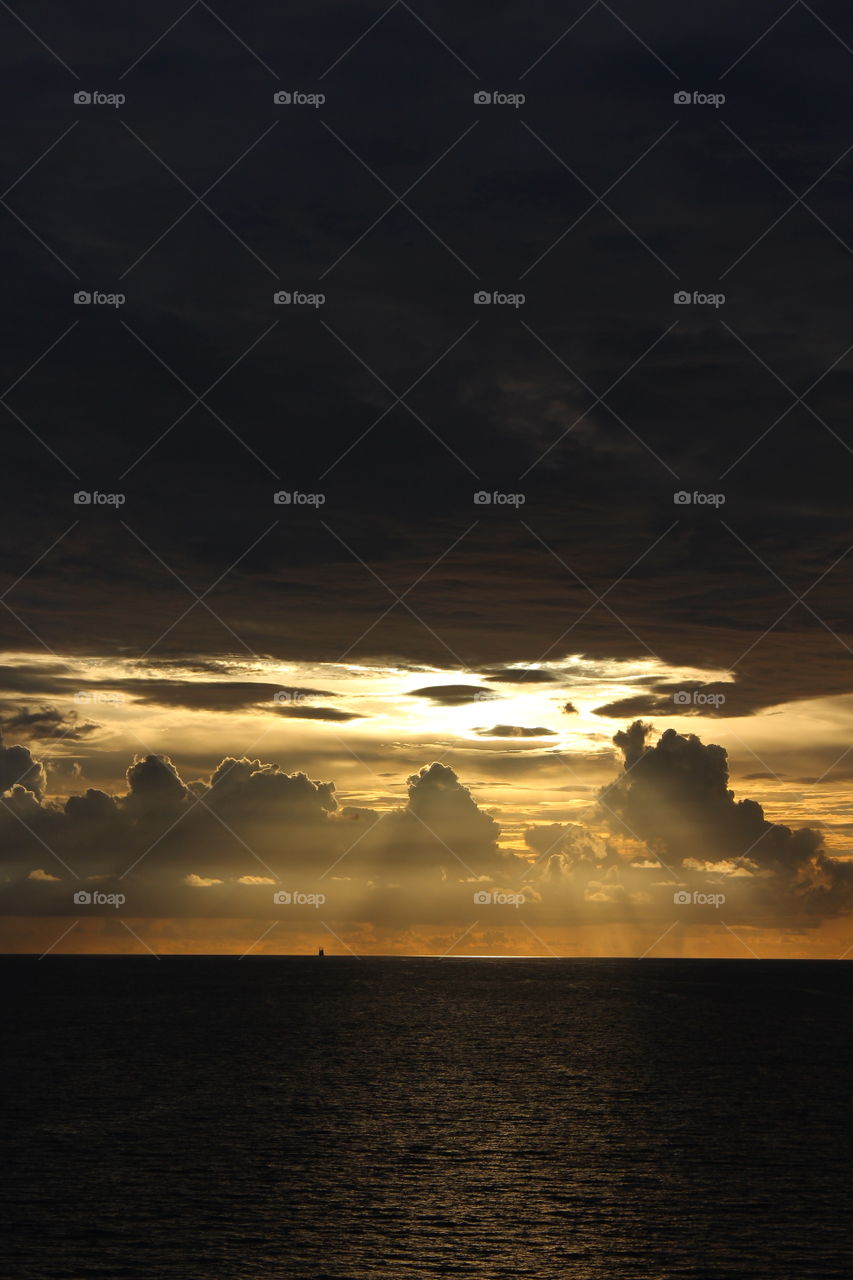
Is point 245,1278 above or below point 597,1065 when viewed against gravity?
below

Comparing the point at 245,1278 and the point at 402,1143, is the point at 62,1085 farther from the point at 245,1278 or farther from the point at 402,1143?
the point at 245,1278

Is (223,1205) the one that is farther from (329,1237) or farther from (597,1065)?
(597,1065)

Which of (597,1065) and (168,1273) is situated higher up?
(597,1065)

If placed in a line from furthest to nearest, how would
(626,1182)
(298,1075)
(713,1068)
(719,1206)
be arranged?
(713,1068)
(298,1075)
(626,1182)
(719,1206)

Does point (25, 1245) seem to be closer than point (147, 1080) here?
Yes

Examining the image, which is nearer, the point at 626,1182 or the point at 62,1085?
the point at 626,1182

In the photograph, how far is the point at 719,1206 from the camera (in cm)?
8369

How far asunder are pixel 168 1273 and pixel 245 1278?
4.16 metres

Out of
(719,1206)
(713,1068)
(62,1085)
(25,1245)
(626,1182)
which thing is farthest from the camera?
(713,1068)

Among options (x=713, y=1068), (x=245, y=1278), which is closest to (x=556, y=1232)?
(x=245, y=1278)

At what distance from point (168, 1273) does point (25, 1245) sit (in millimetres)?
9803

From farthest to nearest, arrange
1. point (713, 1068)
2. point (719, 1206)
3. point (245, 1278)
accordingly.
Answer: point (713, 1068), point (719, 1206), point (245, 1278)

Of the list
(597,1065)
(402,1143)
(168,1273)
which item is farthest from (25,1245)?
(597,1065)

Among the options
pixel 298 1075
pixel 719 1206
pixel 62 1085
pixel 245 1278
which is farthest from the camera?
pixel 298 1075
